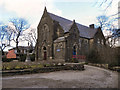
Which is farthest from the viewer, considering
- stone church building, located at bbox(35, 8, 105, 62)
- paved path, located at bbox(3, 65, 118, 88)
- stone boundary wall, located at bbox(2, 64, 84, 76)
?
stone church building, located at bbox(35, 8, 105, 62)

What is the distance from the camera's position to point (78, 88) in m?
5.98

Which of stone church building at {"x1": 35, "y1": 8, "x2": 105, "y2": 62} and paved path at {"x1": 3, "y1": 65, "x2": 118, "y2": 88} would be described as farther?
stone church building at {"x1": 35, "y1": 8, "x2": 105, "y2": 62}

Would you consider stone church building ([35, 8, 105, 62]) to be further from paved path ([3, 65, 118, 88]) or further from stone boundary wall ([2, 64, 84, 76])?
paved path ([3, 65, 118, 88])

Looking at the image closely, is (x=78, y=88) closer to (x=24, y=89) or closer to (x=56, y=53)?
(x=24, y=89)

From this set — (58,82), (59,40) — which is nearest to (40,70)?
(58,82)

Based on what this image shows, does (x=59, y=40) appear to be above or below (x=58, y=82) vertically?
above

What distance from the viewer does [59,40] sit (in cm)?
2634

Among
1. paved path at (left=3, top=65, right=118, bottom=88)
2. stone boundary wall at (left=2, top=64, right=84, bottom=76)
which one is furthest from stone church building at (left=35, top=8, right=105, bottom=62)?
paved path at (left=3, top=65, right=118, bottom=88)

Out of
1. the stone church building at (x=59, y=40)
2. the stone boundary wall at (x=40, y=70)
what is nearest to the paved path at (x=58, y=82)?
the stone boundary wall at (x=40, y=70)

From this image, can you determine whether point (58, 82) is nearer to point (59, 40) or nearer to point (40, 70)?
point (40, 70)

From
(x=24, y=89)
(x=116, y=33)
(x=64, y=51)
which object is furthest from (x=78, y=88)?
(x=64, y=51)

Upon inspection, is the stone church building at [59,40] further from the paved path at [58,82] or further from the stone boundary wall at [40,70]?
the paved path at [58,82]

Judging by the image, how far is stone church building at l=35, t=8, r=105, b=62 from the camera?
2569 centimetres

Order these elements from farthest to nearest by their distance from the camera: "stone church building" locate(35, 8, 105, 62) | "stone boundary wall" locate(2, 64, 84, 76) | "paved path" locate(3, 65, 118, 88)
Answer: "stone church building" locate(35, 8, 105, 62) → "stone boundary wall" locate(2, 64, 84, 76) → "paved path" locate(3, 65, 118, 88)
